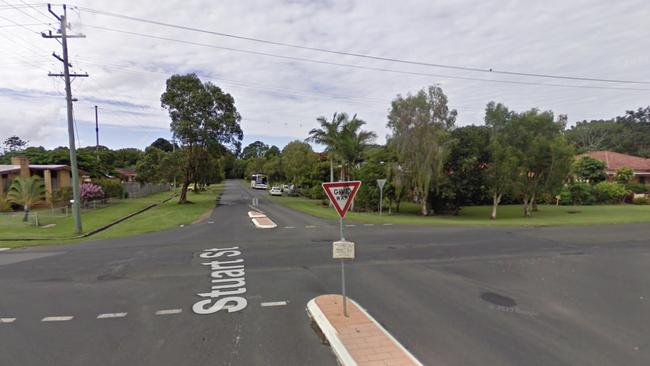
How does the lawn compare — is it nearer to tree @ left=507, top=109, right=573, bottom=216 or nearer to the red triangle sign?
tree @ left=507, top=109, right=573, bottom=216

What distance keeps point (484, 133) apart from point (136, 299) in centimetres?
2771

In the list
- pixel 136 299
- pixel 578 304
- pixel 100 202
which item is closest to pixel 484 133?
pixel 578 304

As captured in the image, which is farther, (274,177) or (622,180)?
(274,177)

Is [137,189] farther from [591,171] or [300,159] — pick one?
[591,171]

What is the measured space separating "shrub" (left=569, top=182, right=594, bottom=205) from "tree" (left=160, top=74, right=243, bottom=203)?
35.8m

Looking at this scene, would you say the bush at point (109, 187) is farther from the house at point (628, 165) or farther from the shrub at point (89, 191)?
the house at point (628, 165)

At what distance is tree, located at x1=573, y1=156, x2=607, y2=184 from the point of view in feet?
129

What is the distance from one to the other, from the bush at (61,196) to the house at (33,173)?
52 cm

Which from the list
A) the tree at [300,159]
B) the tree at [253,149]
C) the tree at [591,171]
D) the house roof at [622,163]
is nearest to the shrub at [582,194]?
the tree at [591,171]

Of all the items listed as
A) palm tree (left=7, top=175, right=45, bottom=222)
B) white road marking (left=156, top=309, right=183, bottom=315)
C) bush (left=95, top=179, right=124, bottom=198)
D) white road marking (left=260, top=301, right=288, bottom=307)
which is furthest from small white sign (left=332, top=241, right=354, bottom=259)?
bush (left=95, top=179, right=124, bottom=198)

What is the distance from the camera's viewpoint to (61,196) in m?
28.3

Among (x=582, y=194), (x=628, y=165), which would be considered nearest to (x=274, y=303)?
(x=582, y=194)

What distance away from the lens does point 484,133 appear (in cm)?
2792

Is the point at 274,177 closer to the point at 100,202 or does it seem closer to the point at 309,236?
the point at 100,202
